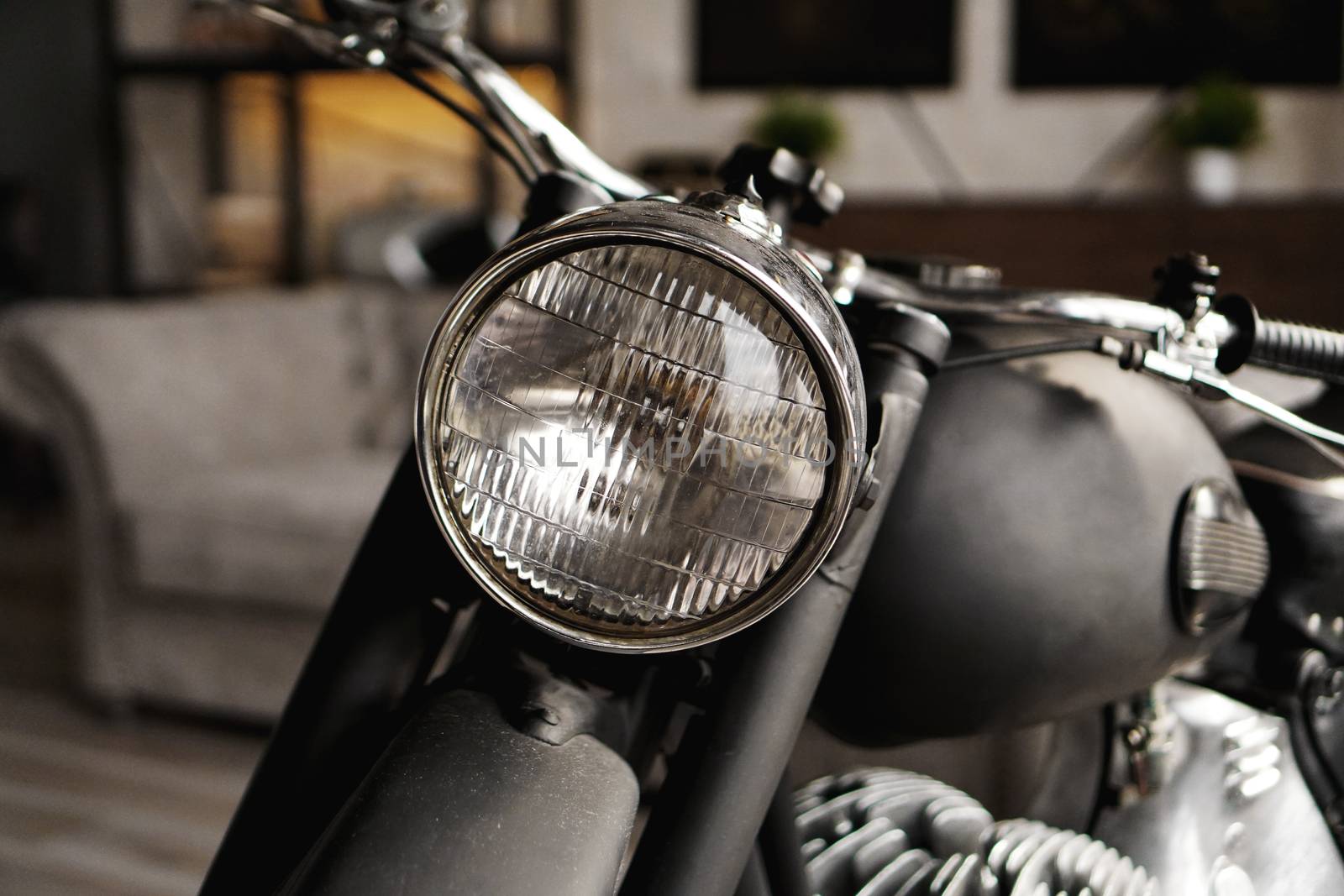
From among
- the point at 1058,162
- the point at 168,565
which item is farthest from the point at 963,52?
the point at 168,565

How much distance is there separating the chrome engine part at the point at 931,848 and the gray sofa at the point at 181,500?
140 centimetres

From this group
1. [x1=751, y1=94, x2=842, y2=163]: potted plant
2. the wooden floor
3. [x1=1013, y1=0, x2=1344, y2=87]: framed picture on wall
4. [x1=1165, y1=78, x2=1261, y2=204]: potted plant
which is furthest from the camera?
[x1=751, y1=94, x2=842, y2=163]: potted plant

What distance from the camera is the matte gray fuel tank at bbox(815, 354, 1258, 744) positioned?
44 centimetres

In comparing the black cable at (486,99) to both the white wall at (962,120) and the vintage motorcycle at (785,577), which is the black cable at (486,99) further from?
the white wall at (962,120)

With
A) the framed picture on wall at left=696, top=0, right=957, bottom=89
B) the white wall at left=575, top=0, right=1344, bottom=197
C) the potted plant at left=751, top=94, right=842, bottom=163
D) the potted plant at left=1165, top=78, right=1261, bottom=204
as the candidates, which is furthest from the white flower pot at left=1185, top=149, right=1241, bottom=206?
the potted plant at left=751, top=94, right=842, bottom=163

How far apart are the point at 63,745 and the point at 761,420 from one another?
6.68 ft

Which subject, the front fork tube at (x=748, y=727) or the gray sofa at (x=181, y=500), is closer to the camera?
the front fork tube at (x=748, y=727)

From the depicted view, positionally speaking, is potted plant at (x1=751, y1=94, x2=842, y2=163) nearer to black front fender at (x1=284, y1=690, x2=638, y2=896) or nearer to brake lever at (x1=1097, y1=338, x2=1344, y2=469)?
brake lever at (x1=1097, y1=338, x2=1344, y2=469)

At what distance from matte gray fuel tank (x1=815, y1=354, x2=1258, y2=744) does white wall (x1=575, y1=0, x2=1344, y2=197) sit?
10.0ft

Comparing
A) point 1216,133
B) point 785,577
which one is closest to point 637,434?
point 785,577

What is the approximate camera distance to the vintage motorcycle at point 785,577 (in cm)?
33

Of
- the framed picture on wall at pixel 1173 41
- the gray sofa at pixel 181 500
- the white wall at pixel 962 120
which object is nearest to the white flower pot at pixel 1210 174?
the white wall at pixel 962 120

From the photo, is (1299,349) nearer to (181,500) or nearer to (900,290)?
(900,290)

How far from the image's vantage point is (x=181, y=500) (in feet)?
6.68
